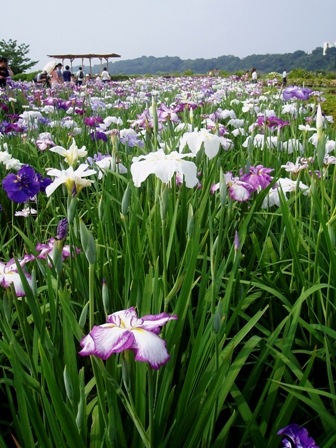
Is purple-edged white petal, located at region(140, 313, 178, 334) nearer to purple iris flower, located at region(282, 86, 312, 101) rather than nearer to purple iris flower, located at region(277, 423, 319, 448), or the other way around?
purple iris flower, located at region(277, 423, 319, 448)

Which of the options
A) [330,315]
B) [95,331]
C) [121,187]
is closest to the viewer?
[95,331]

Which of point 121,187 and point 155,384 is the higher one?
point 121,187

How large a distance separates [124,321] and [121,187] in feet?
5.95

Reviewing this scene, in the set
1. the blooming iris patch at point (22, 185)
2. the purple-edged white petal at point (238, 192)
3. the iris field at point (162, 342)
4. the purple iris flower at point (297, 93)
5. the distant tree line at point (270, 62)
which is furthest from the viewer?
the distant tree line at point (270, 62)

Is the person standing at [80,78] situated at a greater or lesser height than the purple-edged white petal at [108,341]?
greater

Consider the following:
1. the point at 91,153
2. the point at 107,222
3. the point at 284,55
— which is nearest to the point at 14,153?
the point at 91,153

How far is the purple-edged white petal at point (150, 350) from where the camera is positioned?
2.43ft

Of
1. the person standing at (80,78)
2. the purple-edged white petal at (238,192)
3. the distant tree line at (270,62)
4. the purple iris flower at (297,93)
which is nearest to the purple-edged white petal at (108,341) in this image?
the purple-edged white petal at (238,192)

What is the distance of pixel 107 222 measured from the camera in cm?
189

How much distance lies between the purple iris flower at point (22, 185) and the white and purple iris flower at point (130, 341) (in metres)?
1.18

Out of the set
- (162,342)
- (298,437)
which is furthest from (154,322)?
(298,437)

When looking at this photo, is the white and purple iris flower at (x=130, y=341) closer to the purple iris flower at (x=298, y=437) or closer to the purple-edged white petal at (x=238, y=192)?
the purple iris flower at (x=298, y=437)

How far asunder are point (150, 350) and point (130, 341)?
4cm

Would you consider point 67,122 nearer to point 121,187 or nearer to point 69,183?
point 121,187
